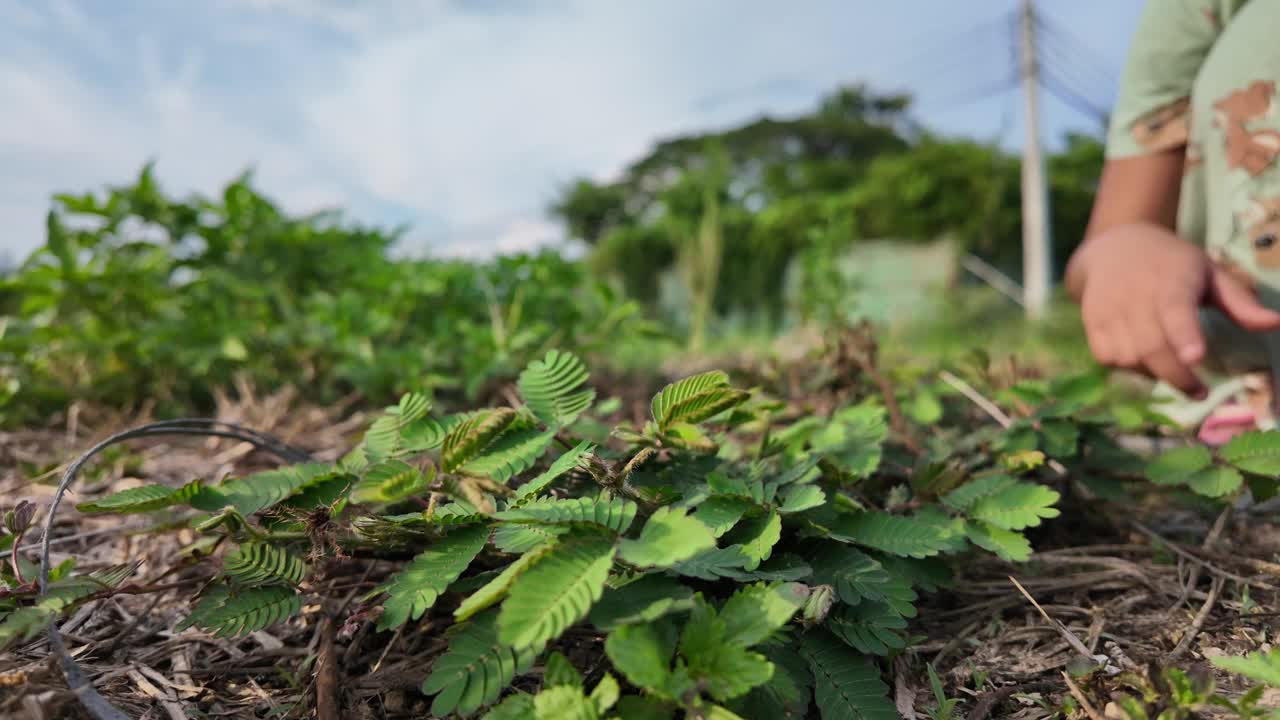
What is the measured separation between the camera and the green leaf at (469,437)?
925 mm

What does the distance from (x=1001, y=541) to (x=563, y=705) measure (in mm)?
680

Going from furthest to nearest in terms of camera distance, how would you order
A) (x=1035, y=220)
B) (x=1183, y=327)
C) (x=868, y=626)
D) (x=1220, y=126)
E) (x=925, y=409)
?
(x=1035, y=220), (x=1220, y=126), (x=925, y=409), (x=1183, y=327), (x=868, y=626)

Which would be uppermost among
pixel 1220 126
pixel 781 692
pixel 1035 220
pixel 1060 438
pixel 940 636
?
pixel 1220 126

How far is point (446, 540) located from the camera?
883mm

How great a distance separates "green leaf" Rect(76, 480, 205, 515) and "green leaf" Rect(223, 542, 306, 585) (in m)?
0.11

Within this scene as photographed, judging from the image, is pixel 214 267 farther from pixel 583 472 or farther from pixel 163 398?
pixel 583 472

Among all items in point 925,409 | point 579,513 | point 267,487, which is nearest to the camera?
point 579,513

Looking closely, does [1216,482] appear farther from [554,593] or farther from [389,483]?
[389,483]

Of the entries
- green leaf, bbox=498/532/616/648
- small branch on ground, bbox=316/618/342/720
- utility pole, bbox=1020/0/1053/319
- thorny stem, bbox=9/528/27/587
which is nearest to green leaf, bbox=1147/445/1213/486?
green leaf, bbox=498/532/616/648

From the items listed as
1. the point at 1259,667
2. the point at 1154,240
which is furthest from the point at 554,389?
the point at 1154,240

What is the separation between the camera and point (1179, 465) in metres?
1.30

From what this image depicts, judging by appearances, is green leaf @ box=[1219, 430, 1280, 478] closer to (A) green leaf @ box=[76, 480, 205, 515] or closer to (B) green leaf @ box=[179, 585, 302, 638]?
(B) green leaf @ box=[179, 585, 302, 638]

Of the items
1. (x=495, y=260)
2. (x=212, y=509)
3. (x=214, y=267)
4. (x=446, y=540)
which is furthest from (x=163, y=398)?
(x=446, y=540)

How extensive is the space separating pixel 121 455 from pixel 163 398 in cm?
77
